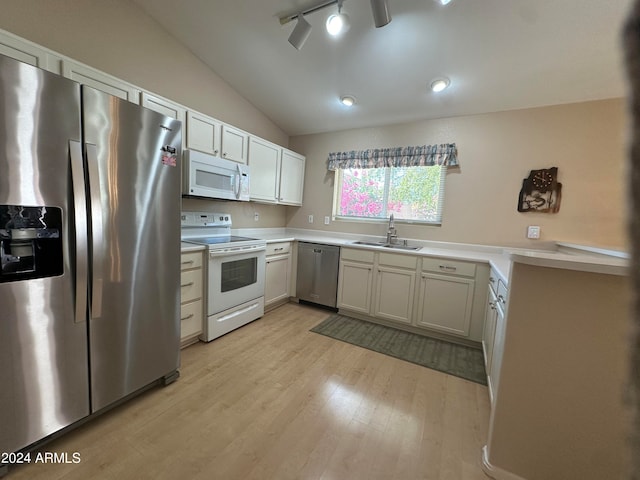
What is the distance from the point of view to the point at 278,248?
322 centimetres

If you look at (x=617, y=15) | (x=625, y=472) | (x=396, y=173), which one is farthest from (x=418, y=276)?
(x=625, y=472)

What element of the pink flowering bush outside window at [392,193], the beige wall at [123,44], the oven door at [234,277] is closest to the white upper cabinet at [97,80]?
the beige wall at [123,44]

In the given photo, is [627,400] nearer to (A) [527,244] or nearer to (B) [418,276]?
(B) [418,276]

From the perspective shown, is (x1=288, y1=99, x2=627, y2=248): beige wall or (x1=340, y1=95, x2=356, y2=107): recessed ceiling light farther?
(x1=340, y1=95, x2=356, y2=107): recessed ceiling light

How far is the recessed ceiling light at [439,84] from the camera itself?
8.13ft

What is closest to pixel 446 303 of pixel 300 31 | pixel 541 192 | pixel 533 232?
pixel 533 232

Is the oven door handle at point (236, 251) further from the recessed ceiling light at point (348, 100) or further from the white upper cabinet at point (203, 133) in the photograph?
the recessed ceiling light at point (348, 100)

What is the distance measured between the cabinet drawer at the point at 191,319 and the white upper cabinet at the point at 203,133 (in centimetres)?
137

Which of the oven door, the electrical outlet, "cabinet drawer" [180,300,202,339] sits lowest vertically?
"cabinet drawer" [180,300,202,339]

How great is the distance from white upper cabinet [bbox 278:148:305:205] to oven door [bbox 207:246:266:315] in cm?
107

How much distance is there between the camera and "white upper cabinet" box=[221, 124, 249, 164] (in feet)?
8.99

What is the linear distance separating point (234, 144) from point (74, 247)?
1872mm

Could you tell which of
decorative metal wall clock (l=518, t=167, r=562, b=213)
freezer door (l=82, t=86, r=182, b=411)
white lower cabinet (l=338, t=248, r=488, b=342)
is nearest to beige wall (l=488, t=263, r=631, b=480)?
white lower cabinet (l=338, t=248, r=488, b=342)

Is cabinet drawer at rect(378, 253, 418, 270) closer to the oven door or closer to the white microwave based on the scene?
the oven door
